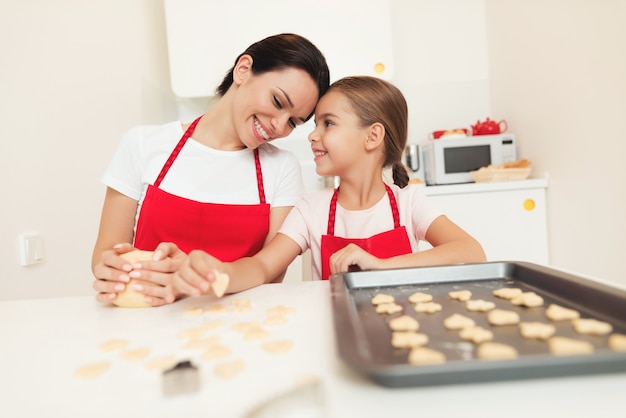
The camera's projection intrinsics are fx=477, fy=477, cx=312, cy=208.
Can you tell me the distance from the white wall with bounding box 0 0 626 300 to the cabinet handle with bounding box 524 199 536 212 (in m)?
0.07

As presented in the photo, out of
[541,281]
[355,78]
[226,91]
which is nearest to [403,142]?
[355,78]

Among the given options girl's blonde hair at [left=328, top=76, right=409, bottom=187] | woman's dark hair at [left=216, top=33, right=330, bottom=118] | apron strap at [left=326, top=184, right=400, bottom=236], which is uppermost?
woman's dark hair at [left=216, top=33, right=330, bottom=118]

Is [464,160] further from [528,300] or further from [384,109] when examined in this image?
[528,300]

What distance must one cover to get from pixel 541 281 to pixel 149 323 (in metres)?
0.58

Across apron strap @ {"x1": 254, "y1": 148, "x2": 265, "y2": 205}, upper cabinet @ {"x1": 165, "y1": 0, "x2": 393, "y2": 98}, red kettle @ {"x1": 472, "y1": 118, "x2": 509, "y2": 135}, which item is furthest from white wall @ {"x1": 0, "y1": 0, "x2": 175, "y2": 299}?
red kettle @ {"x1": 472, "y1": 118, "x2": 509, "y2": 135}

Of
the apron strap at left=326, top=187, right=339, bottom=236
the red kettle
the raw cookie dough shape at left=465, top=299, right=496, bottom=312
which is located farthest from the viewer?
the red kettle

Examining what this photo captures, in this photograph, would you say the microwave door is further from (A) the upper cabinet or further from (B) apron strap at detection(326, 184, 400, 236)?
(B) apron strap at detection(326, 184, 400, 236)

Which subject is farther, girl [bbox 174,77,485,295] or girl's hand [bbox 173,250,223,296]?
girl [bbox 174,77,485,295]

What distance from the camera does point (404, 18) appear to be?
8.46 feet

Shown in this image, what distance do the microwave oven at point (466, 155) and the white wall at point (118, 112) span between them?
0.37 ft

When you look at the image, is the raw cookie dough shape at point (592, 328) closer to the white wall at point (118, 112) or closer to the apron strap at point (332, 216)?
the apron strap at point (332, 216)

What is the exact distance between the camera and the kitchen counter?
370mm

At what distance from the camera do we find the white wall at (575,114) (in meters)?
1.52

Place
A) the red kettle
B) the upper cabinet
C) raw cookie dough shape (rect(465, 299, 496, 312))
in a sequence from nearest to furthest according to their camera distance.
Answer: raw cookie dough shape (rect(465, 299, 496, 312)) < the upper cabinet < the red kettle
